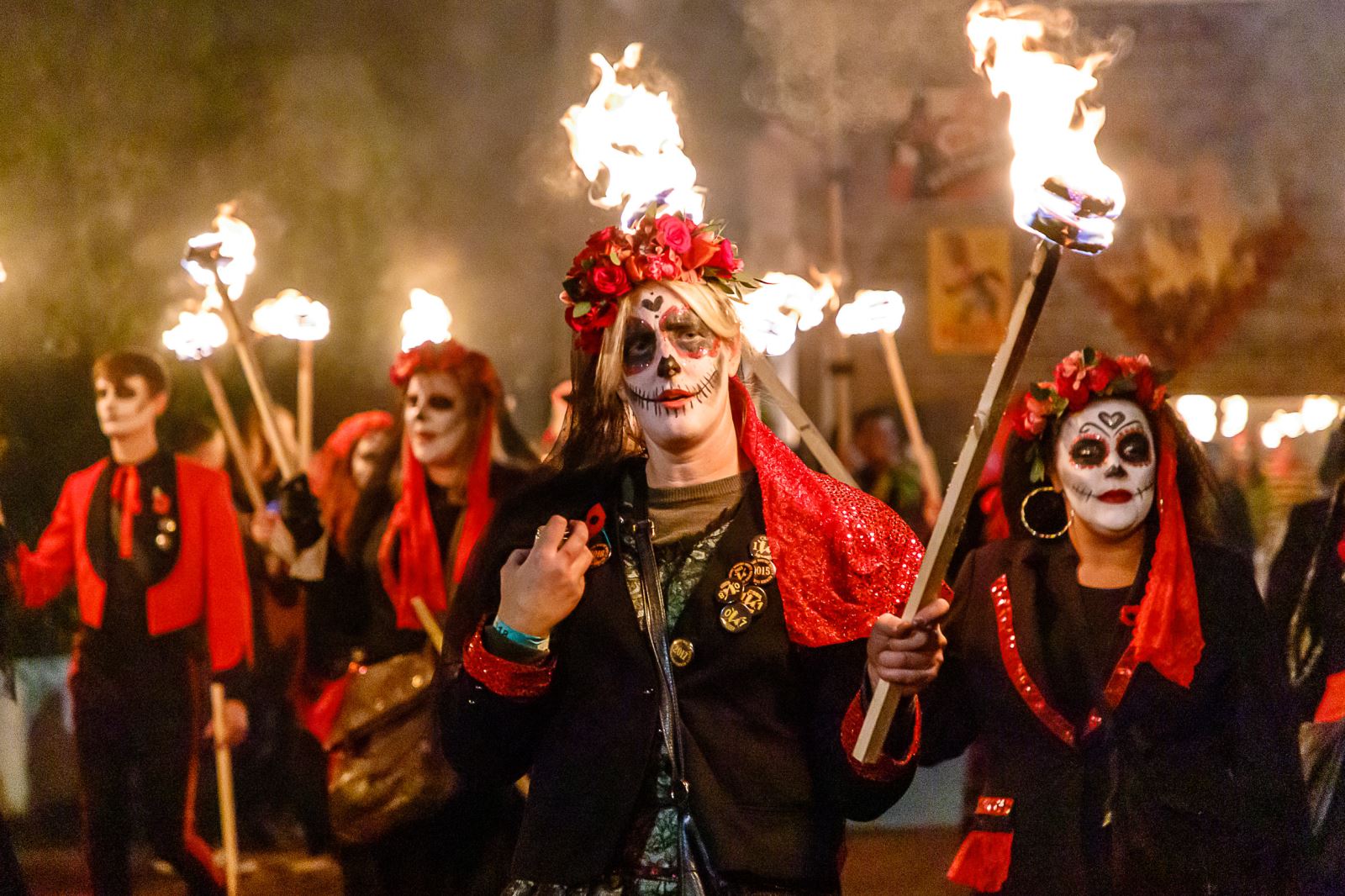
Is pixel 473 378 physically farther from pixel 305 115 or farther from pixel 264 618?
pixel 305 115

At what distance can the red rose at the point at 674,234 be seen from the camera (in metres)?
2.84

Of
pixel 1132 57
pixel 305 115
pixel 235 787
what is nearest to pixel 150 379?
pixel 235 787

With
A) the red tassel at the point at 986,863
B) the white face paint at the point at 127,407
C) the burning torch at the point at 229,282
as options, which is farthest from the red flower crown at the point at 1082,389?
the white face paint at the point at 127,407

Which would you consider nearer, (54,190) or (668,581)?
(668,581)

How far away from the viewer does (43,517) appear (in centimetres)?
632

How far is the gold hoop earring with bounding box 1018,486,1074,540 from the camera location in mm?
3850

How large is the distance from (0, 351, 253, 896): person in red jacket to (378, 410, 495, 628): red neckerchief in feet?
3.56

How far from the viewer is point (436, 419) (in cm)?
523

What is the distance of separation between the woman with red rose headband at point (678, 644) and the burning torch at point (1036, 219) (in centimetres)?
7

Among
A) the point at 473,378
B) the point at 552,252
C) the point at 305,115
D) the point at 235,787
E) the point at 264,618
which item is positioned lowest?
the point at 235,787

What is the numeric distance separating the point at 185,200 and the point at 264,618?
2418mm

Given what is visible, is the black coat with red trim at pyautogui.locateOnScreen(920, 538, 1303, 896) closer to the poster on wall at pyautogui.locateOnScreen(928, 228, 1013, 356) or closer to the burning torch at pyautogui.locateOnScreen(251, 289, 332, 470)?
the burning torch at pyautogui.locateOnScreen(251, 289, 332, 470)

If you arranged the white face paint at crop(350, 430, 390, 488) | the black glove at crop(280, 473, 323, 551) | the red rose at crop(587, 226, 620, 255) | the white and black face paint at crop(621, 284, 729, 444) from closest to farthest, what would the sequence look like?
the white and black face paint at crop(621, 284, 729, 444) < the red rose at crop(587, 226, 620, 255) < the black glove at crop(280, 473, 323, 551) < the white face paint at crop(350, 430, 390, 488)

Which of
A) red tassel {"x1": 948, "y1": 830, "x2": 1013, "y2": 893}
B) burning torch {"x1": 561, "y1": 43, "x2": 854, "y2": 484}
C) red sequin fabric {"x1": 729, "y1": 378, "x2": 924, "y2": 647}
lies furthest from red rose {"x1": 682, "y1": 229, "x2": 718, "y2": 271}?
red tassel {"x1": 948, "y1": 830, "x2": 1013, "y2": 893}
